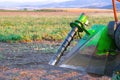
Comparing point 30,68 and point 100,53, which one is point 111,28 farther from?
point 30,68

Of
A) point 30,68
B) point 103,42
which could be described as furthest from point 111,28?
point 30,68

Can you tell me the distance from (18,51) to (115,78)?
9124 mm

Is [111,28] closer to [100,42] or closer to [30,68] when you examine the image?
[100,42]

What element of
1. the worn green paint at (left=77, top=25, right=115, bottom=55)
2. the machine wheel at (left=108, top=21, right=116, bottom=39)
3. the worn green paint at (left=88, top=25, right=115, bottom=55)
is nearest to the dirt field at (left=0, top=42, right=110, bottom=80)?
the worn green paint at (left=77, top=25, right=115, bottom=55)

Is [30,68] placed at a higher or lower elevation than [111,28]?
lower

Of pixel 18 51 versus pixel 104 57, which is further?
pixel 18 51

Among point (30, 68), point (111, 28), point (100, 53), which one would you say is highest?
point (111, 28)

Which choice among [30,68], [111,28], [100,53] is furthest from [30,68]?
[111,28]

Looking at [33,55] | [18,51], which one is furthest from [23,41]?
[33,55]

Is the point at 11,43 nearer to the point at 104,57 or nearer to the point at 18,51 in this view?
the point at 18,51

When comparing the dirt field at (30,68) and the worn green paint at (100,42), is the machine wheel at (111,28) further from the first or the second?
the dirt field at (30,68)

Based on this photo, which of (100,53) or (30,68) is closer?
(100,53)

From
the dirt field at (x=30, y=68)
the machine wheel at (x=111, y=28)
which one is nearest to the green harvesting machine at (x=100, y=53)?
the machine wheel at (x=111, y=28)

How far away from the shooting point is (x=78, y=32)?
Result: 2660 millimetres
